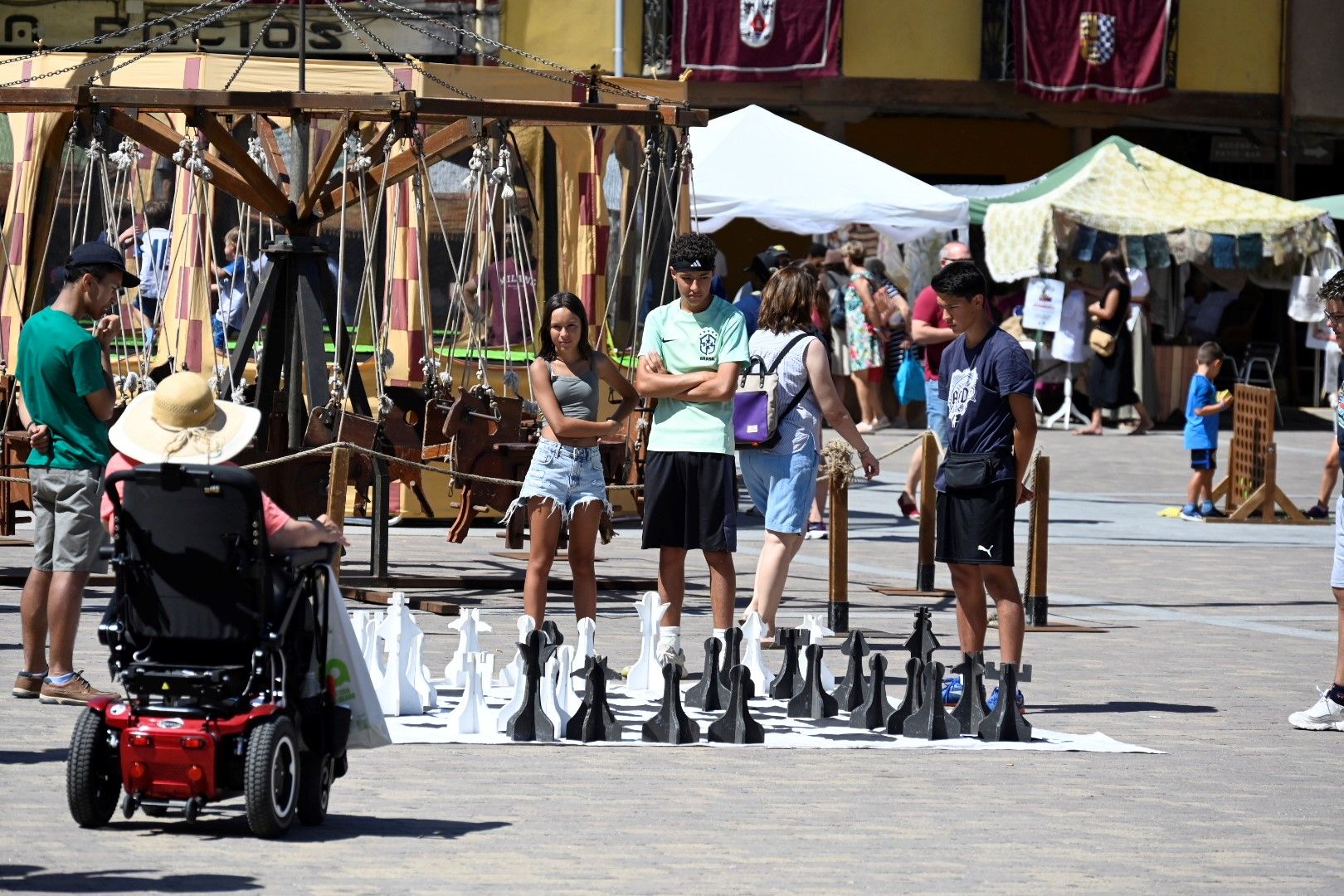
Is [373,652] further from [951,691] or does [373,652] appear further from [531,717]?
[951,691]

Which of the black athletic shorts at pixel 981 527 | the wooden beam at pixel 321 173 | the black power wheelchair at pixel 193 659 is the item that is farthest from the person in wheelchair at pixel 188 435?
the wooden beam at pixel 321 173

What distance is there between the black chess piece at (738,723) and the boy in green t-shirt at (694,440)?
112 cm

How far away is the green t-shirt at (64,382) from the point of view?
29.3 feet

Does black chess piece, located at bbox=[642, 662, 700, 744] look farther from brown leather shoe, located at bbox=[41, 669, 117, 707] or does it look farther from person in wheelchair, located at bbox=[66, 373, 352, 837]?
brown leather shoe, located at bbox=[41, 669, 117, 707]

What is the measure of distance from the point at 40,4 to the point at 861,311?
1190 centimetres

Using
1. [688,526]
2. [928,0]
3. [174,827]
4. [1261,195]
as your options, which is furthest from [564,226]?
[928,0]

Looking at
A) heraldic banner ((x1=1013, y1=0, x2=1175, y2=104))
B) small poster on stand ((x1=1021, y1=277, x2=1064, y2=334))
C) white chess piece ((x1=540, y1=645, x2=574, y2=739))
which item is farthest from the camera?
heraldic banner ((x1=1013, y1=0, x2=1175, y2=104))

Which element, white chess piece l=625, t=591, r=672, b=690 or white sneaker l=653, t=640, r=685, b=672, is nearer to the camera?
white sneaker l=653, t=640, r=685, b=672

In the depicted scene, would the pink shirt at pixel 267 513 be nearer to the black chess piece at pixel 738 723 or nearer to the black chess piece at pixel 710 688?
the black chess piece at pixel 738 723

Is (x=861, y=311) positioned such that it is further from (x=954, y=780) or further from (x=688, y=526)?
(x=954, y=780)

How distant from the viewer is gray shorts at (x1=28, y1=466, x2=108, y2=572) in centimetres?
894

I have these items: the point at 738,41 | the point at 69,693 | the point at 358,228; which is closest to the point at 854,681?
the point at 69,693

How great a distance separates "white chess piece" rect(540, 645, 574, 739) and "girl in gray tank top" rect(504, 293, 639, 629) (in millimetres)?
1296

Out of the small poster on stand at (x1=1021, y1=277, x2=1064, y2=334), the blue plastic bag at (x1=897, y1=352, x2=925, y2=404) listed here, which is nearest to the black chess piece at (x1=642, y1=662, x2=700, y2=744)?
the blue plastic bag at (x1=897, y1=352, x2=925, y2=404)
